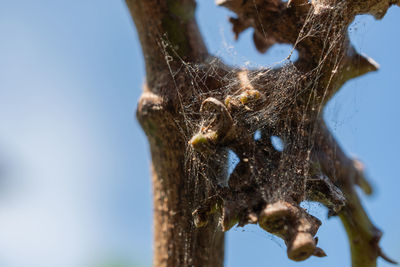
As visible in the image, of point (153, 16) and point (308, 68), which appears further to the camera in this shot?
point (153, 16)

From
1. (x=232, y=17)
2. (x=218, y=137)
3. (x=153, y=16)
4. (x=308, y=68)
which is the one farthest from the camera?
(x=232, y=17)

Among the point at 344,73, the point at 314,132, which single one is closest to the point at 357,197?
the point at 314,132

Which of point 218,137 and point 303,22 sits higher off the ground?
point 303,22

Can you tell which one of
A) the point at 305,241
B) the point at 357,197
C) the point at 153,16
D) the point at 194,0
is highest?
the point at 194,0

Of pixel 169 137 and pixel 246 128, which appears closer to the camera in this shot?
pixel 246 128

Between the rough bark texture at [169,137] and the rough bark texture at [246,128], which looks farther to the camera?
the rough bark texture at [169,137]

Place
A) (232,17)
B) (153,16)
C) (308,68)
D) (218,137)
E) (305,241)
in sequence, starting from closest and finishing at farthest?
(305,241) → (218,137) → (308,68) → (153,16) → (232,17)

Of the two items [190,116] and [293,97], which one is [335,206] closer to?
[293,97]

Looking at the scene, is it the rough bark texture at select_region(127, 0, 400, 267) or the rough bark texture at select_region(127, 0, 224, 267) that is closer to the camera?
the rough bark texture at select_region(127, 0, 400, 267)
